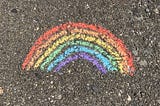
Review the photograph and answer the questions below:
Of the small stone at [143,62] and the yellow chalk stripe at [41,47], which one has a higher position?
the yellow chalk stripe at [41,47]

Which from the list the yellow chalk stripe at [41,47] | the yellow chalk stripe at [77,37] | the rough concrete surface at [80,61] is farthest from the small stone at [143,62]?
the yellow chalk stripe at [41,47]

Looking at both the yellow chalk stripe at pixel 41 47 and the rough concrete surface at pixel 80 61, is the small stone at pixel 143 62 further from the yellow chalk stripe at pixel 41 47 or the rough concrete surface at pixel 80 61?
the yellow chalk stripe at pixel 41 47

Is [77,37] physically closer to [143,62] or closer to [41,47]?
[41,47]

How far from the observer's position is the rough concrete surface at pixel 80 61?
3.19 m

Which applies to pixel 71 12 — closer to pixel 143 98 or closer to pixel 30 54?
pixel 30 54

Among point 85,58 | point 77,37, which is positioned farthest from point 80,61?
point 77,37

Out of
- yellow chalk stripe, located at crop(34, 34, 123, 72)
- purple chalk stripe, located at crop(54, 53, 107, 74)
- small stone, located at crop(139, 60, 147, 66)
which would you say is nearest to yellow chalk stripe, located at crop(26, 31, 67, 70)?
yellow chalk stripe, located at crop(34, 34, 123, 72)

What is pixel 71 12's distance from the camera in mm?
3514

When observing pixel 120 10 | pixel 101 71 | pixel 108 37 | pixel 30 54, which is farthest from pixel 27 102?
pixel 120 10

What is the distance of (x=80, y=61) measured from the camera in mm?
3322

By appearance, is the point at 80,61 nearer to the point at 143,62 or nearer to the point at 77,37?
the point at 77,37

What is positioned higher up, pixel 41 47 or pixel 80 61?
pixel 41 47

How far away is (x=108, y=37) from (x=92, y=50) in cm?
20

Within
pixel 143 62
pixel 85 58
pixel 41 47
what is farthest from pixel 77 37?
pixel 143 62
